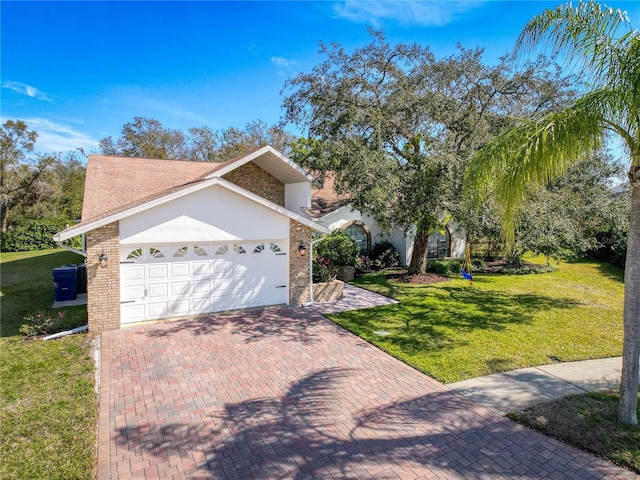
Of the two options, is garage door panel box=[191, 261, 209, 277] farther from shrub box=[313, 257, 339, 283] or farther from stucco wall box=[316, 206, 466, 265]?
stucco wall box=[316, 206, 466, 265]

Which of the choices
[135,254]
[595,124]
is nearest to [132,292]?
[135,254]

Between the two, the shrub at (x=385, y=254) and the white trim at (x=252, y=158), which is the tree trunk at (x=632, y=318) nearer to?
the white trim at (x=252, y=158)

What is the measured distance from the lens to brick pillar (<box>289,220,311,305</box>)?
44.0 ft

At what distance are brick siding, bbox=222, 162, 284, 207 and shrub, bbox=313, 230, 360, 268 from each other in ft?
10.2

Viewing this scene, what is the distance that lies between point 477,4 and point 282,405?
13.4 m

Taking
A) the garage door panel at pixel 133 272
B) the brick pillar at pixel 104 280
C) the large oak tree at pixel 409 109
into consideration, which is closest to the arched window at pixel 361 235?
the large oak tree at pixel 409 109

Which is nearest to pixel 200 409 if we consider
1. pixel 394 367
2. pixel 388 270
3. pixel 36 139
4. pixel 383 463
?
pixel 383 463

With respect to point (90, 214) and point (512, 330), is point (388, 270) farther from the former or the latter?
point (90, 214)

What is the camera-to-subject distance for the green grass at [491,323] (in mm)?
9109

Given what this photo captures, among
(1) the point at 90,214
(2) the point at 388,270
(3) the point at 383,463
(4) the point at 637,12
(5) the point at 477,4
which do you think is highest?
(5) the point at 477,4

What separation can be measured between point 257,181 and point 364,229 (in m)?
8.36

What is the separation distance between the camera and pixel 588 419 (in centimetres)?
625

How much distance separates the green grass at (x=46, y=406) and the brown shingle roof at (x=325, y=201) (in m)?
13.2

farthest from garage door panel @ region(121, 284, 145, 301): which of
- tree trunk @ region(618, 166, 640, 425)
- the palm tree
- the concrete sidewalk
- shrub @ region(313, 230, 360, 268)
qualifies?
tree trunk @ region(618, 166, 640, 425)
